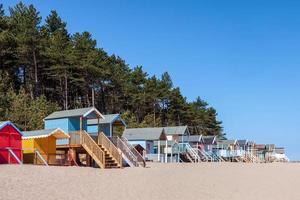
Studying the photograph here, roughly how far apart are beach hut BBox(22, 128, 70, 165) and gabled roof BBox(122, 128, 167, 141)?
2178cm

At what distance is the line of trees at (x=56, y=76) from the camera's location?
48906 mm

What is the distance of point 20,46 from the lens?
53094 mm

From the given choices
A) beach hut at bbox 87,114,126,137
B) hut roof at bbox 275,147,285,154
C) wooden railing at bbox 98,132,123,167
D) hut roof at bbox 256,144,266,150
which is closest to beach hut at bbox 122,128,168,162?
beach hut at bbox 87,114,126,137

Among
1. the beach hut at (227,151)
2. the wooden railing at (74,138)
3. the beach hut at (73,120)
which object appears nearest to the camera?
the wooden railing at (74,138)

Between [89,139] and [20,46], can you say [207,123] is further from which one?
[89,139]

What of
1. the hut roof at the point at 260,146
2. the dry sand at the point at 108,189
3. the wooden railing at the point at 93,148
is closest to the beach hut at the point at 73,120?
the wooden railing at the point at 93,148

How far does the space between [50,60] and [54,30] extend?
1257cm

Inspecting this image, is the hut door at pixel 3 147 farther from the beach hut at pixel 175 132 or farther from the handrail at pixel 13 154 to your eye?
the beach hut at pixel 175 132

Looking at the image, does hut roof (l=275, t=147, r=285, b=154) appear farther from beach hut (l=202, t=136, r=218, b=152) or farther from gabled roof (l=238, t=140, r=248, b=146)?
beach hut (l=202, t=136, r=218, b=152)

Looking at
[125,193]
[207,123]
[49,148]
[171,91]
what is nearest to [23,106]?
[49,148]

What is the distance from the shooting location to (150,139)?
173ft

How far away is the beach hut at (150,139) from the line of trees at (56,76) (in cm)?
962

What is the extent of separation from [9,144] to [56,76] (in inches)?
1203

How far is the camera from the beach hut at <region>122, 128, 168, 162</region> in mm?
52656
